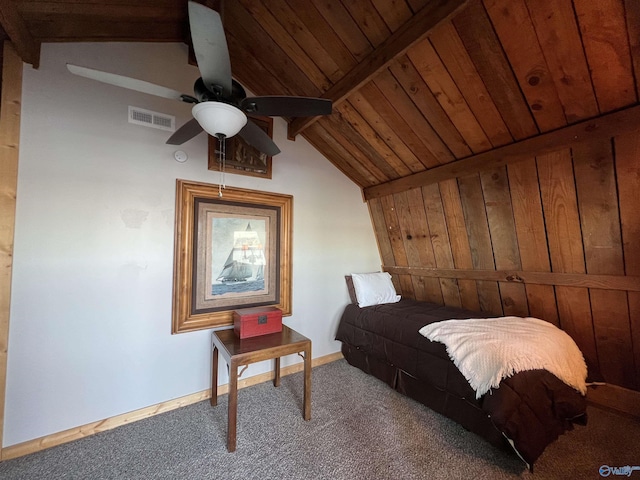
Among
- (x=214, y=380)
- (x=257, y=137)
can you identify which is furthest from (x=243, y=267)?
(x=257, y=137)

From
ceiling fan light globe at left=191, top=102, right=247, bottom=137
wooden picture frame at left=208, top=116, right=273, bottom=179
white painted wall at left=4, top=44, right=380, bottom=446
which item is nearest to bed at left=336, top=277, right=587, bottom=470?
white painted wall at left=4, top=44, right=380, bottom=446

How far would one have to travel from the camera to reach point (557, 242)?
2.01m

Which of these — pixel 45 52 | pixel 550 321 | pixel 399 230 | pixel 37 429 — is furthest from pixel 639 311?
pixel 45 52

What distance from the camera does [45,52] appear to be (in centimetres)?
168

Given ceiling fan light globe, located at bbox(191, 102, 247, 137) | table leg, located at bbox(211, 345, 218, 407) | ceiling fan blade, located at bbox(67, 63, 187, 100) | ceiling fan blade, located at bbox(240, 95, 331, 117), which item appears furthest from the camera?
table leg, located at bbox(211, 345, 218, 407)

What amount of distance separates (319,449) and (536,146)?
2686mm

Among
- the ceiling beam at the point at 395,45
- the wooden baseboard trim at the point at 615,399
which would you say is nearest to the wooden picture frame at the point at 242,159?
the ceiling beam at the point at 395,45

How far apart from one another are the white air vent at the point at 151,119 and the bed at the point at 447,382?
2488 millimetres

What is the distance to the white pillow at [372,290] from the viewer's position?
284 cm

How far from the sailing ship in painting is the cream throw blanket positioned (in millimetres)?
1624

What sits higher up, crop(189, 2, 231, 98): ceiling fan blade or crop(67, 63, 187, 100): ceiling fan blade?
crop(189, 2, 231, 98): ceiling fan blade

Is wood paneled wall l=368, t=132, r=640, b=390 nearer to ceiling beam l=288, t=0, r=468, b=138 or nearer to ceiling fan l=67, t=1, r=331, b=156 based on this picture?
ceiling beam l=288, t=0, r=468, b=138

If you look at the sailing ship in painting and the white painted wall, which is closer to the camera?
the white painted wall

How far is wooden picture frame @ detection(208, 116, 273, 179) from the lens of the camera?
224 cm
